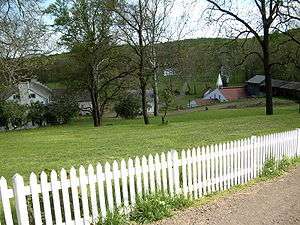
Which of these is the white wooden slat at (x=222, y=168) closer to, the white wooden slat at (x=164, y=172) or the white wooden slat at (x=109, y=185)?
the white wooden slat at (x=164, y=172)

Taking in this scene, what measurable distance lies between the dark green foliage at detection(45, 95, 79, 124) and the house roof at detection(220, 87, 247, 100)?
1601 inches

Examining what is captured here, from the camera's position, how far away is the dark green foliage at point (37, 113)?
47541 mm

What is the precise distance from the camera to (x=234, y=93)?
8500 cm

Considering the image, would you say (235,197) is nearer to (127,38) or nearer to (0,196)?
(0,196)

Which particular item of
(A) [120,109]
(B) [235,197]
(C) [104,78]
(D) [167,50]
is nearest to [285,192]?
(B) [235,197]

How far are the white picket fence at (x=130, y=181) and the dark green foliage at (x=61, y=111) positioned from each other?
41799mm

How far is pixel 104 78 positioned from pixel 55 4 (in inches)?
373

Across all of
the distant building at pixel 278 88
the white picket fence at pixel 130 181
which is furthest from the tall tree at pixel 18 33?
the distant building at pixel 278 88

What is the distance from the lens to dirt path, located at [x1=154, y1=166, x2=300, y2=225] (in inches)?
262

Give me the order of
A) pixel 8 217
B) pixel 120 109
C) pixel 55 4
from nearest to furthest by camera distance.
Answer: pixel 8 217 → pixel 55 4 → pixel 120 109

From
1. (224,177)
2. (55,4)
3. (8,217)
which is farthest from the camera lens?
(55,4)

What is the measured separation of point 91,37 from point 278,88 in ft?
147

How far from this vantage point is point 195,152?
8.09 m

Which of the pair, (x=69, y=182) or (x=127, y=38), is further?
(x=127, y=38)
